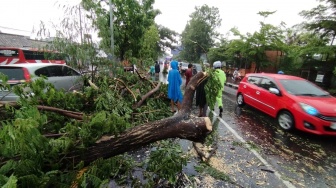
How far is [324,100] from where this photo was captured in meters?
5.08

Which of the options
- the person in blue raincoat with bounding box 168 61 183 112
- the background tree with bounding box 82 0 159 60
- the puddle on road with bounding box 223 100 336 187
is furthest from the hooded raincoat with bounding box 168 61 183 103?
the background tree with bounding box 82 0 159 60

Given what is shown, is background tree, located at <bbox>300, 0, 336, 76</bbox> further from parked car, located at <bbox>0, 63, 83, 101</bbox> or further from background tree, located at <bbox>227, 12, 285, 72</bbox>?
parked car, located at <bbox>0, 63, 83, 101</bbox>

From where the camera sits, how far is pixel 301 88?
574 centimetres

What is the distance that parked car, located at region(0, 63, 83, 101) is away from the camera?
525cm

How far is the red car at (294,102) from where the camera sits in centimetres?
457

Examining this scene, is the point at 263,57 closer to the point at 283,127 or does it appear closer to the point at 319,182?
the point at 283,127

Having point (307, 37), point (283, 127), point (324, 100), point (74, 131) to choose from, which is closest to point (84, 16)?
point (74, 131)

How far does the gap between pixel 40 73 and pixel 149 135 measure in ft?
18.2

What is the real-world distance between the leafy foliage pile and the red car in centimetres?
361

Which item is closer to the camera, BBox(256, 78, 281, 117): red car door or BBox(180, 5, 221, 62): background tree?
BBox(256, 78, 281, 117): red car door

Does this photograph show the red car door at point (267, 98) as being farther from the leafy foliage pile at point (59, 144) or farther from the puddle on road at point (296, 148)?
the leafy foliage pile at point (59, 144)

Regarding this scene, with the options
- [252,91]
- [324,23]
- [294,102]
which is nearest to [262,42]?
[324,23]

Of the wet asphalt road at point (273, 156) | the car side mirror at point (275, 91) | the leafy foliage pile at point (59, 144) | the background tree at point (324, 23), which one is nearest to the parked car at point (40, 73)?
the leafy foliage pile at point (59, 144)

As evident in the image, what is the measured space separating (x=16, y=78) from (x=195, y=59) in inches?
1550
